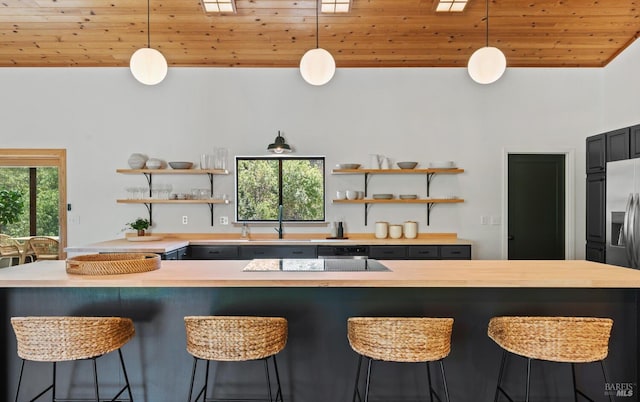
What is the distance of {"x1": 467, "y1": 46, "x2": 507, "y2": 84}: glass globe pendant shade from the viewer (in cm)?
274

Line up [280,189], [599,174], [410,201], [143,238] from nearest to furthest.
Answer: [599,174] < [143,238] < [410,201] < [280,189]

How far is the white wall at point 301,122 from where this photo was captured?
15.3 ft

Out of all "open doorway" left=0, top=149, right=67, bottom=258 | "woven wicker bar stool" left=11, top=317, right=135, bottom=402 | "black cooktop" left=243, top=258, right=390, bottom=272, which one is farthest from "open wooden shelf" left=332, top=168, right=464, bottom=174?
"open doorway" left=0, top=149, right=67, bottom=258

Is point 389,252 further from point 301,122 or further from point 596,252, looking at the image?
point 596,252

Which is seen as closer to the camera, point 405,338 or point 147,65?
point 405,338

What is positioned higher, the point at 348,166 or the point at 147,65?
the point at 147,65

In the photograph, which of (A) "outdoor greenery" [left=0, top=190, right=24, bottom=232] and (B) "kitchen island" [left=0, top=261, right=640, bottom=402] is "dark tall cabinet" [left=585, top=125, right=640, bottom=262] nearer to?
(B) "kitchen island" [left=0, top=261, right=640, bottom=402]

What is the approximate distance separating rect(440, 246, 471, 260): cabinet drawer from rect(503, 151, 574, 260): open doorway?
0.83m

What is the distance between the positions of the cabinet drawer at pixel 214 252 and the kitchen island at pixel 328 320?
203cm

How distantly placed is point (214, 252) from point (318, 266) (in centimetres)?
226

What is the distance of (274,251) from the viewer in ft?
13.8

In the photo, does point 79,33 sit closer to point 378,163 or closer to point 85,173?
point 85,173

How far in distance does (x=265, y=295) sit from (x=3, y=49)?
4.65 meters

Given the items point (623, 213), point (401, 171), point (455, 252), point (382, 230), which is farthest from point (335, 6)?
point (623, 213)
